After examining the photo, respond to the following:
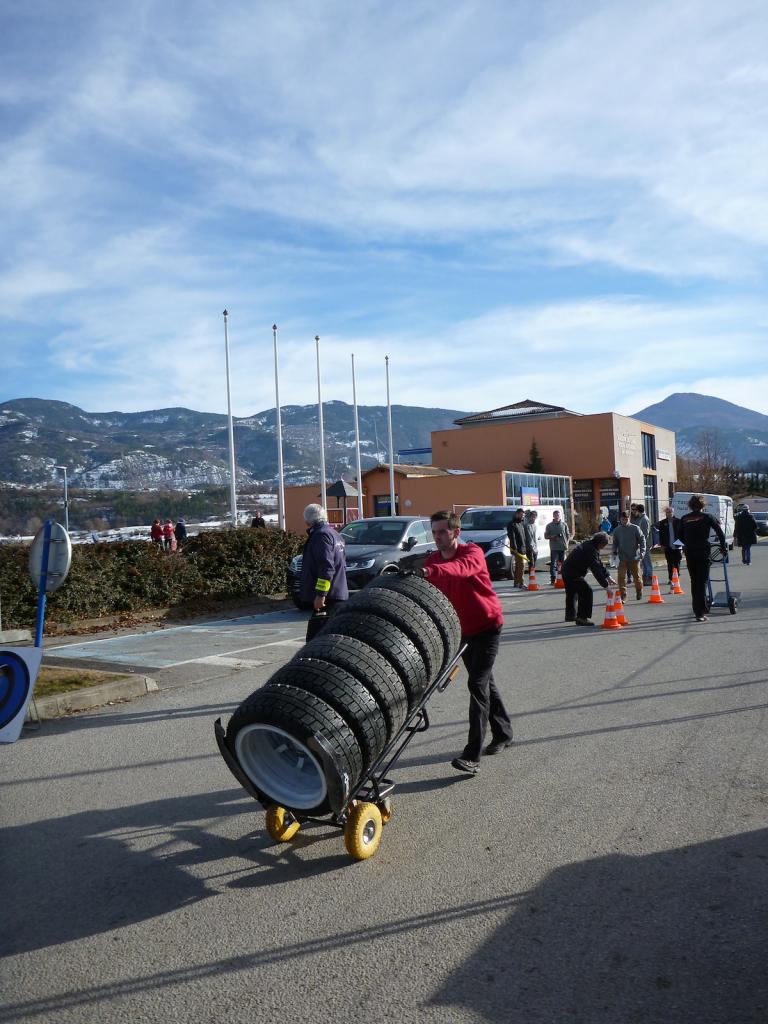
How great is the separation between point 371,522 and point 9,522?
297ft

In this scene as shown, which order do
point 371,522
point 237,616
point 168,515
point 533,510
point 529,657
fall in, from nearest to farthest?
point 529,657 < point 237,616 < point 371,522 < point 533,510 < point 168,515

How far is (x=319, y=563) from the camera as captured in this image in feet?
26.3

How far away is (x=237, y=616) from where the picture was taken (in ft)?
53.1

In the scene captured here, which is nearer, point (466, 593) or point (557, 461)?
point (466, 593)

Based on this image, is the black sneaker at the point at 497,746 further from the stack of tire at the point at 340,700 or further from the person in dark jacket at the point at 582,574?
the person in dark jacket at the point at 582,574

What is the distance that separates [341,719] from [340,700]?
0.09m

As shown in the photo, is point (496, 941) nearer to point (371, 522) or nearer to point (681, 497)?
point (371, 522)

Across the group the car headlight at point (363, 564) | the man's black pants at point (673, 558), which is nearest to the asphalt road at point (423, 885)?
the car headlight at point (363, 564)

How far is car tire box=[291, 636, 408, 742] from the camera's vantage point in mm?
4461

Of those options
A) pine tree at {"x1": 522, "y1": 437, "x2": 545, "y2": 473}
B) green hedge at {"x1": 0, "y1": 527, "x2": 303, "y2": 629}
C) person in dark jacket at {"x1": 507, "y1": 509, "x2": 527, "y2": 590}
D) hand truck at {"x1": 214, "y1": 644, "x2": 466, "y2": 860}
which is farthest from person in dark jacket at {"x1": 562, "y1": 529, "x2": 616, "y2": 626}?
pine tree at {"x1": 522, "y1": 437, "x2": 545, "y2": 473}

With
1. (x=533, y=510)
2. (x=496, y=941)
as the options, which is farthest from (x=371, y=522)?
(x=496, y=941)

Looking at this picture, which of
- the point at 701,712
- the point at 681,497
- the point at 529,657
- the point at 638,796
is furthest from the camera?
the point at 681,497

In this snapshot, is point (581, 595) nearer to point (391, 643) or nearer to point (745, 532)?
point (391, 643)

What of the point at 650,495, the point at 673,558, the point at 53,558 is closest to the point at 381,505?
the point at 650,495
